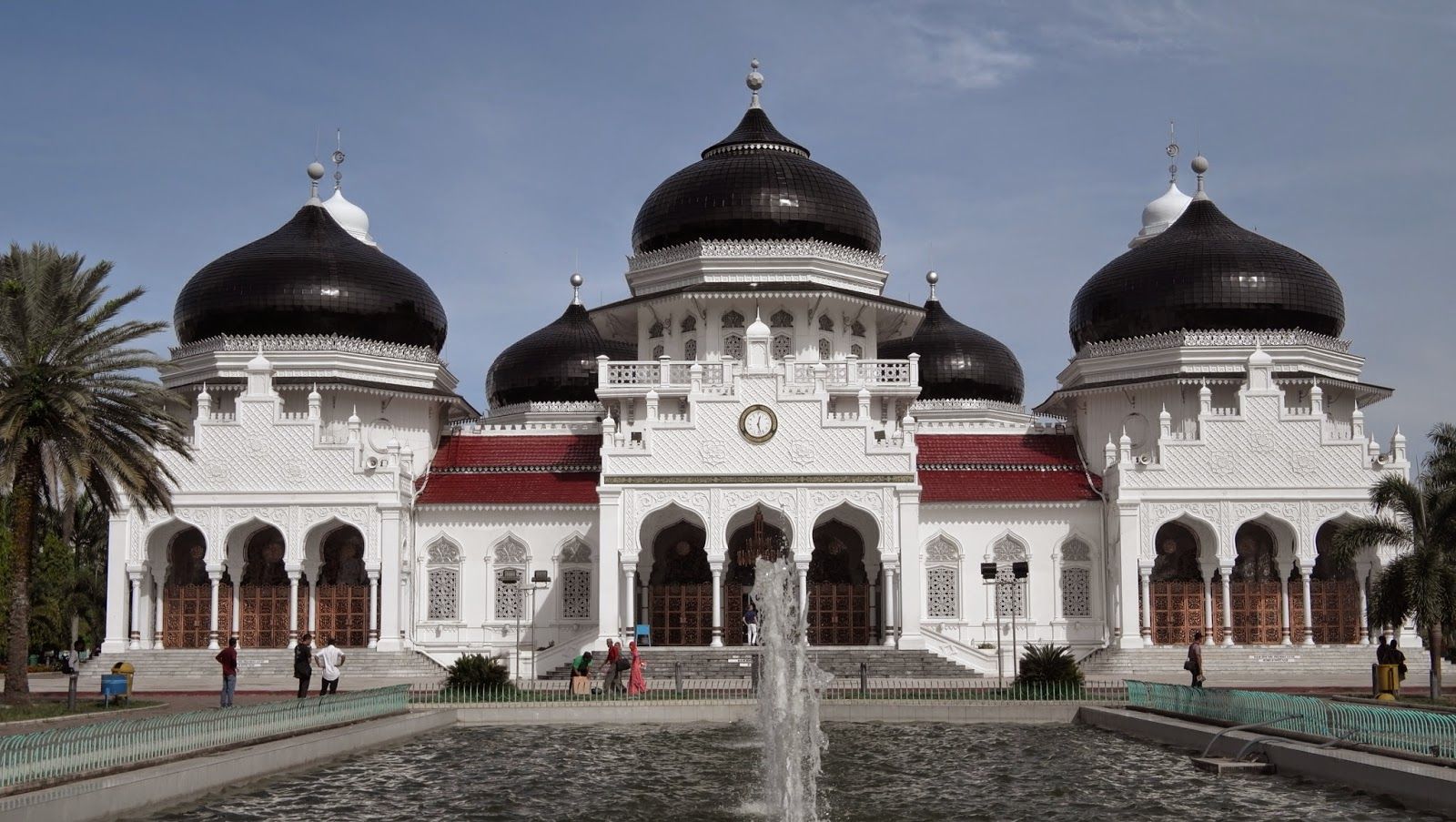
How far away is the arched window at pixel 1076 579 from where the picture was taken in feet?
123

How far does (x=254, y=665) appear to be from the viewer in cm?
3453

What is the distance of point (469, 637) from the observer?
37.6 meters

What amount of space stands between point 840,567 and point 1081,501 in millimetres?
6110

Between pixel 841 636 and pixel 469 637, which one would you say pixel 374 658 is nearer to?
pixel 469 637

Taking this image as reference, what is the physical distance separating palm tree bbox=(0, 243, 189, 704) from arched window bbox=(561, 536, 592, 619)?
1248 centimetres

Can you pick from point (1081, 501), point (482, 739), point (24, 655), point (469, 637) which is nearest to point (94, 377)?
point (24, 655)

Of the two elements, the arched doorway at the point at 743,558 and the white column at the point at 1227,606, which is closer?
the white column at the point at 1227,606

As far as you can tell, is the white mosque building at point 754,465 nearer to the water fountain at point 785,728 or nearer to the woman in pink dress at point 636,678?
the woman in pink dress at point 636,678

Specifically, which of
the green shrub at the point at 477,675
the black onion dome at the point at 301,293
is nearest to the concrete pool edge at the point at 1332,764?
the green shrub at the point at 477,675

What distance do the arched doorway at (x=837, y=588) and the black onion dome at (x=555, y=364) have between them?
15.4 metres

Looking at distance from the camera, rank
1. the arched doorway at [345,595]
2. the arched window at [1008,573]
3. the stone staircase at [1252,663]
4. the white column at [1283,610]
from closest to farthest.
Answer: the stone staircase at [1252,663], the white column at [1283,610], the arched doorway at [345,595], the arched window at [1008,573]

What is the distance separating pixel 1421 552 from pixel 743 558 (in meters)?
15.7

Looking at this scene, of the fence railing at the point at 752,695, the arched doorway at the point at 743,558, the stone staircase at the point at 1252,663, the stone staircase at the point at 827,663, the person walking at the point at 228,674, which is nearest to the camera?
the person walking at the point at 228,674

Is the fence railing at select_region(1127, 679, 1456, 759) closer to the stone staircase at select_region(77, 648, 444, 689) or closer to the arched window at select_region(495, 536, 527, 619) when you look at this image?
the stone staircase at select_region(77, 648, 444, 689)
